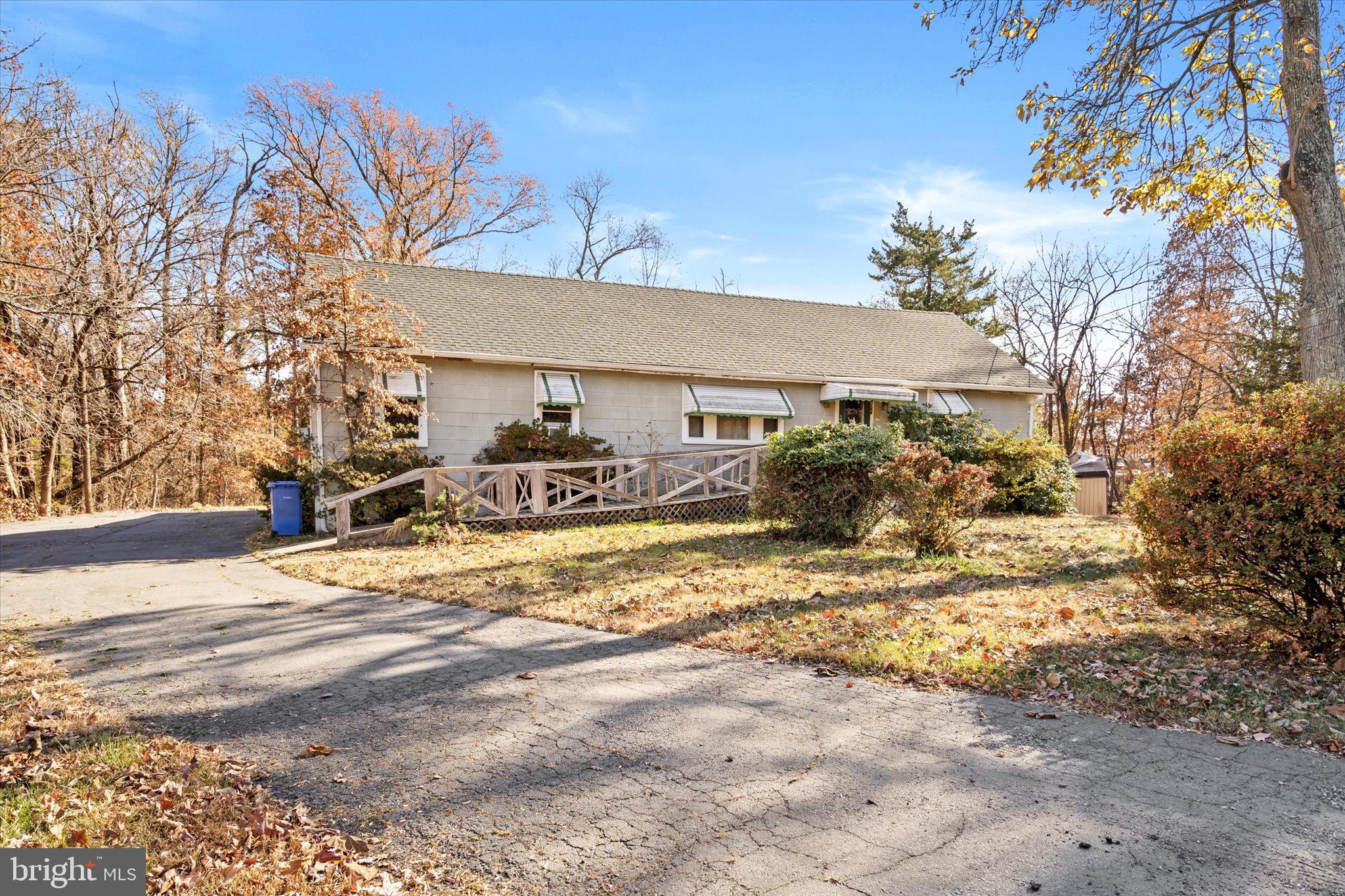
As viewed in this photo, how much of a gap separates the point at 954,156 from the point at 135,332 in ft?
47.9

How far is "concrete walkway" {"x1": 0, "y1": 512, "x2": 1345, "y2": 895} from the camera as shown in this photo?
9.04 feet

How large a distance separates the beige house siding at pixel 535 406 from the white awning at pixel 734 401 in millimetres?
224

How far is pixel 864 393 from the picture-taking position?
19125 millimetres

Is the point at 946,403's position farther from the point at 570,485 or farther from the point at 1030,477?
the point at 570,485

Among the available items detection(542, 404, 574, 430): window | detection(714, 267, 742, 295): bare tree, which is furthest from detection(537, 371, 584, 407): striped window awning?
detection(714, 267, 742, 295): bare tree

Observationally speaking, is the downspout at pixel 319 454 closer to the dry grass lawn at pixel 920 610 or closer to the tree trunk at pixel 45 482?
the dry grass lawn at pixel 920 610

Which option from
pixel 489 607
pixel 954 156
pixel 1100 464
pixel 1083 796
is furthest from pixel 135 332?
pixel 1100 464

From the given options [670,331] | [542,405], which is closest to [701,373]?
[670,331]

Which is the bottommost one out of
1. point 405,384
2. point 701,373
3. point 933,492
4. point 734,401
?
point 933,492

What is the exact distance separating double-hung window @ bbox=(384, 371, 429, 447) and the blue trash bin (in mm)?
2359

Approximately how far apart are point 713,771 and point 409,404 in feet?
41.9

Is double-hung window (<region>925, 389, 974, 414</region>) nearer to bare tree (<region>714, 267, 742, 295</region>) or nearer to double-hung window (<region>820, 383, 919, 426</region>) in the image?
double-hung window (<region>820, 383, 919, 426</region>)

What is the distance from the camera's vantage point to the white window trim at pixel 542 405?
1677 cm

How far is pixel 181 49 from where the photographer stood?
49.9 feet
